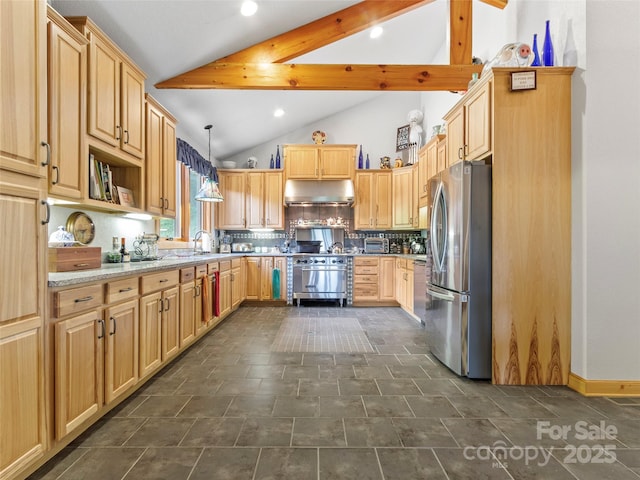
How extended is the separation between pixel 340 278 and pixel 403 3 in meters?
3.78

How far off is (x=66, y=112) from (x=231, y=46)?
6.97 feet

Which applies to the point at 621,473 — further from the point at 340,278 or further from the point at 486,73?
the point at 340,278

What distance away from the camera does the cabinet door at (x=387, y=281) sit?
5.36 metres

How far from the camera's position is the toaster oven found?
592 centimetres

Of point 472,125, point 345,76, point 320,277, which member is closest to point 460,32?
point 345,76

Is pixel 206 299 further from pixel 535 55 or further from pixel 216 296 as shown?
pixel 535 55

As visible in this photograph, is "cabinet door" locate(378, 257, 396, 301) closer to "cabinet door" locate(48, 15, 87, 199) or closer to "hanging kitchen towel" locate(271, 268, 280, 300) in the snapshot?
"hanging kitchen towel" locate(271, 268, 280, 300)

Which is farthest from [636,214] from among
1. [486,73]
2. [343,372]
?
[343,372]

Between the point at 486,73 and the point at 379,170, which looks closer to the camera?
the point at 486,73

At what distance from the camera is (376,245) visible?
5938 mm

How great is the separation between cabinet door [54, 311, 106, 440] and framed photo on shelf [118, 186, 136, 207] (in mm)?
1207

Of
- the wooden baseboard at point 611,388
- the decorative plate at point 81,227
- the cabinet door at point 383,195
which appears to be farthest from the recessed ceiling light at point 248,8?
the wooden baseboard at point 611,388

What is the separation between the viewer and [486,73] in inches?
98.0

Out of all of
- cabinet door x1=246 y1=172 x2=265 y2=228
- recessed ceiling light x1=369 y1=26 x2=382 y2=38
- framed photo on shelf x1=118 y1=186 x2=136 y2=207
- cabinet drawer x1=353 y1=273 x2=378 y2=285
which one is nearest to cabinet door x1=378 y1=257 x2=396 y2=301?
cabinet drawer x1=353 y1=273 x2=378 y2=285
